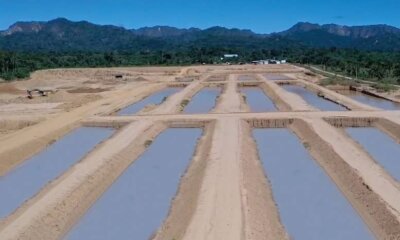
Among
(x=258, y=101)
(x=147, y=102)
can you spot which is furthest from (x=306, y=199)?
(x=147, y=102)

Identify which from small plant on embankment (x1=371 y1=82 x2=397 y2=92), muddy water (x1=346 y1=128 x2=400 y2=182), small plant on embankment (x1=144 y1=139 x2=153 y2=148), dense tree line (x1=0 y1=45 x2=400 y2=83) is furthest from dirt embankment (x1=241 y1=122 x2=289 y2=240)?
dense tree line (x1=0 y1=45 x2=400 y2=83)

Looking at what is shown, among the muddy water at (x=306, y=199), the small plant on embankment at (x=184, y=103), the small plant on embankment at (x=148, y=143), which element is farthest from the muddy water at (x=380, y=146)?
the small plant on embankment at (x=184, y=103)

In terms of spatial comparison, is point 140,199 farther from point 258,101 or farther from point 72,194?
point 258,101

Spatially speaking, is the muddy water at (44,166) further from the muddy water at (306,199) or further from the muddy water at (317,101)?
the muddy water at (317,101)

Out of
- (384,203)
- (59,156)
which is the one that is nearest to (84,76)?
(59,156)

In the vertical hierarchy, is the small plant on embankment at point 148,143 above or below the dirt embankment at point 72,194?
below

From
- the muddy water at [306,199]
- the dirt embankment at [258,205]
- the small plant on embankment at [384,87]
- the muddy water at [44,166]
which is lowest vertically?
the small plant on embankment at [384,87]

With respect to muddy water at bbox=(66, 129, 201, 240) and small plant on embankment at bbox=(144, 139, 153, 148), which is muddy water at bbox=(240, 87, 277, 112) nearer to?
small plant on embankment at bbox=(144, 139, 153, 148)
